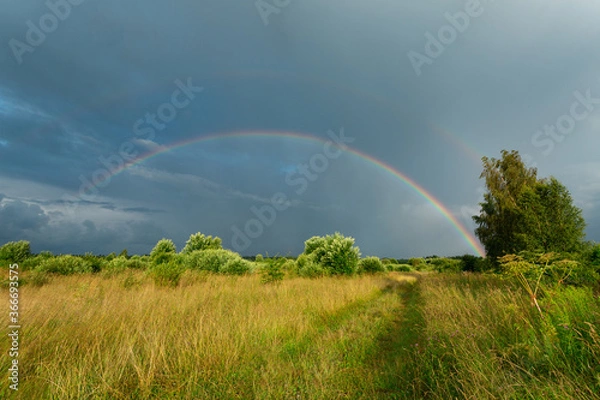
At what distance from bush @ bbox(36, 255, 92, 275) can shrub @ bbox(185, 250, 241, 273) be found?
6040mm

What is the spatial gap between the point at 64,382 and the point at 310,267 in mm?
17224

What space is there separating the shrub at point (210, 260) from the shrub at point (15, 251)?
8886mm

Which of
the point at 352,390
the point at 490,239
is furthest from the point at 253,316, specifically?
the point at 490,239

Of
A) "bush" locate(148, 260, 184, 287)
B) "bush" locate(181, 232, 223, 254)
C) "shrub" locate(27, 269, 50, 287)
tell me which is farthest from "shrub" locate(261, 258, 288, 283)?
"bush" locate(181, 232, 223, 254)

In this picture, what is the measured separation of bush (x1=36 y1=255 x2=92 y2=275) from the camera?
11438 millimetres

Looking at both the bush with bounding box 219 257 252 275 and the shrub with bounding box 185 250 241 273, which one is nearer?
the bush with bounding box 219 257 252 275

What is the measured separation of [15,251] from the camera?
608 inches

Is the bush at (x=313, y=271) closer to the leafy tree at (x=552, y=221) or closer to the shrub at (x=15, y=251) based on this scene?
the leafy tree at (x=552, y=221)

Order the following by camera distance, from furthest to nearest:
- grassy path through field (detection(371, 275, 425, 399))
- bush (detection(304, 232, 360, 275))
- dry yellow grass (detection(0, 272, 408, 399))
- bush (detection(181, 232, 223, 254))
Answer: bush (detection(181, 232, 223, 254)) < bush (detection(304, 232, 360, 275)) < grassy path through field (detection(371, 275, 425, 399)) < dry yellow grass (detection(0, 272, 408, 399))

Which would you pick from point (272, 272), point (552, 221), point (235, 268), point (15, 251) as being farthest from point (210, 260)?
point (552, 221)

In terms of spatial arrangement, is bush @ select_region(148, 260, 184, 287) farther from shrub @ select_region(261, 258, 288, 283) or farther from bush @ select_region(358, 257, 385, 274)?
bush @ select_region(358, 257, 385, 274)

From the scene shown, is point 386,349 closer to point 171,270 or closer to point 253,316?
point 253,316

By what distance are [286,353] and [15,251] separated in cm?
1920

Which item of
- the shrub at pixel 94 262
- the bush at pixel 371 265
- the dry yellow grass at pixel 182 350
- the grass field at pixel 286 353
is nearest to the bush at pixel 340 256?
the bush at pixel 371 265
